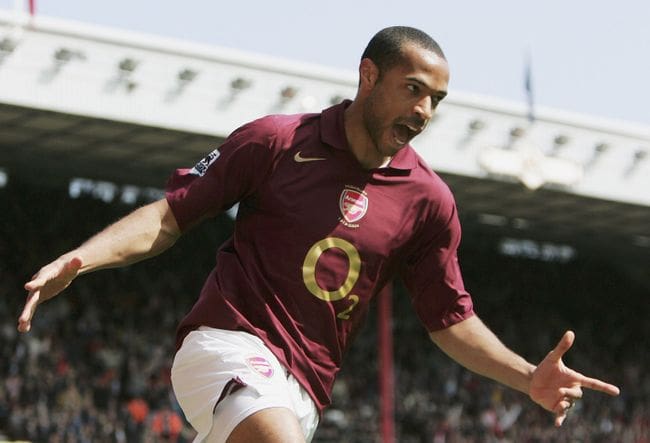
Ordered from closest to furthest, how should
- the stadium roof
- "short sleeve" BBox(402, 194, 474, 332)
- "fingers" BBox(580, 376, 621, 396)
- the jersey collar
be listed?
1. "fingers" BBox(580, 376, 621, 396)
2. the jersey collar
3. "short sleeve" BBox(402, 194, 474, 332)
4. the stadium roof

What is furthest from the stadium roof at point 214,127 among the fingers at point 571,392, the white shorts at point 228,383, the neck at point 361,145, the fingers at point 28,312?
the fingers at point 28,312

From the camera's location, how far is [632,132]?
1168 inches

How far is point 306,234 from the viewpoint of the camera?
167 inches

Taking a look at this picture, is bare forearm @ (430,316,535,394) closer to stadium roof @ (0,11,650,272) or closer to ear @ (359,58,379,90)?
ear @ (359,58,379,90)

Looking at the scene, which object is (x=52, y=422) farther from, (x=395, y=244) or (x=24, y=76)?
(x=395, y=244)

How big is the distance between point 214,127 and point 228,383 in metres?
20.5

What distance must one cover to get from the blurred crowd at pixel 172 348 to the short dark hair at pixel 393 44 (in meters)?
16.2

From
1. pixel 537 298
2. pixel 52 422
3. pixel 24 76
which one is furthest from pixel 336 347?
pixel 537 298

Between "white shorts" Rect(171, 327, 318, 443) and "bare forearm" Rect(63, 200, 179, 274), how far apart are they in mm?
348

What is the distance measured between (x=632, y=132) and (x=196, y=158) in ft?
32.0

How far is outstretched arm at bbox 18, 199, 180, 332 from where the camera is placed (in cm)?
361

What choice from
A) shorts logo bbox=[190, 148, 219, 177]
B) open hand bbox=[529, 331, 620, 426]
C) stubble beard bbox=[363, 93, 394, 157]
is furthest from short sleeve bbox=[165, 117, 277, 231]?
open hand bbox=[529, 331, 620, 426]

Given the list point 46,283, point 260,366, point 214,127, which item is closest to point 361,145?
point 260,366

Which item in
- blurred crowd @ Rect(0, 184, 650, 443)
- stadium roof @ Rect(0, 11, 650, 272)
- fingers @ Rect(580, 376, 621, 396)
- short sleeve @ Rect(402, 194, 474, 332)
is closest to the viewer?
fingers @ Rect(580, 376, 621, 396)
